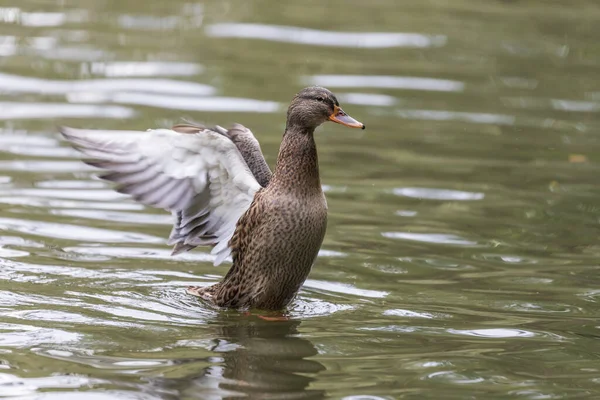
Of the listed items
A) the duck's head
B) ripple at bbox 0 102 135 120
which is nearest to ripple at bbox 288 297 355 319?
the duck's head

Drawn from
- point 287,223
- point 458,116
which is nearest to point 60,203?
point 287,223

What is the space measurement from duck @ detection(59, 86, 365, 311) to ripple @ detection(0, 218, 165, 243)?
1.24 meters

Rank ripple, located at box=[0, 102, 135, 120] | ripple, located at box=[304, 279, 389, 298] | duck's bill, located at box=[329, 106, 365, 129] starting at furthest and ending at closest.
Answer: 1. ripple, located at box=[0, 102, 135, 120]
2. ripple, located at box=[304, 279, 389, 298]
3. duck's bill, located at box=[329, 106, 365, 129]

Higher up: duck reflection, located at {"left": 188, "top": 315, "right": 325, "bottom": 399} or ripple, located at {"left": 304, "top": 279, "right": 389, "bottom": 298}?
ripple, located at {"left": 304, "top": 279, "right": 389, "bottom": 298}

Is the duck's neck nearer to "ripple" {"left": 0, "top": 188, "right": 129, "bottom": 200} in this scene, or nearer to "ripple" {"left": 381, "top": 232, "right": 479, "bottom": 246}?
"ripple" {"left": 381, "top": 232, "right": 479, "bottom": 246}

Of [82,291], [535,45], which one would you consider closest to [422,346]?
[82,291]

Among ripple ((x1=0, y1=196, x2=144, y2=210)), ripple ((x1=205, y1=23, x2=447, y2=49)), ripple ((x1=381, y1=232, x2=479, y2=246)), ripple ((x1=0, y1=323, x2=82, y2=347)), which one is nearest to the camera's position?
ripple ((x1=0, y1=323, x2=82, y2=347))

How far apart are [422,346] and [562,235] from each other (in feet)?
9.99

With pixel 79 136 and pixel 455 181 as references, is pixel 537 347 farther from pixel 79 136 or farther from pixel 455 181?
pixel 455 181

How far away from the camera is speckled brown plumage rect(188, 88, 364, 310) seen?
785cm

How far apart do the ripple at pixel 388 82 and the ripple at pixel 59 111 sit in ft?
8.27

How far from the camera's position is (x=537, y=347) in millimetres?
7102

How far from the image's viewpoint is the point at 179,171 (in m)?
7.79

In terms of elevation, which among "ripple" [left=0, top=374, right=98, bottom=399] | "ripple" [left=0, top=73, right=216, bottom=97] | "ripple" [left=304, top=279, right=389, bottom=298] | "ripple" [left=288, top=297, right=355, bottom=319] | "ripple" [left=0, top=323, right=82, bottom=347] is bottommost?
"ripple" [left=0, top=374, right=98, bottom=399]
